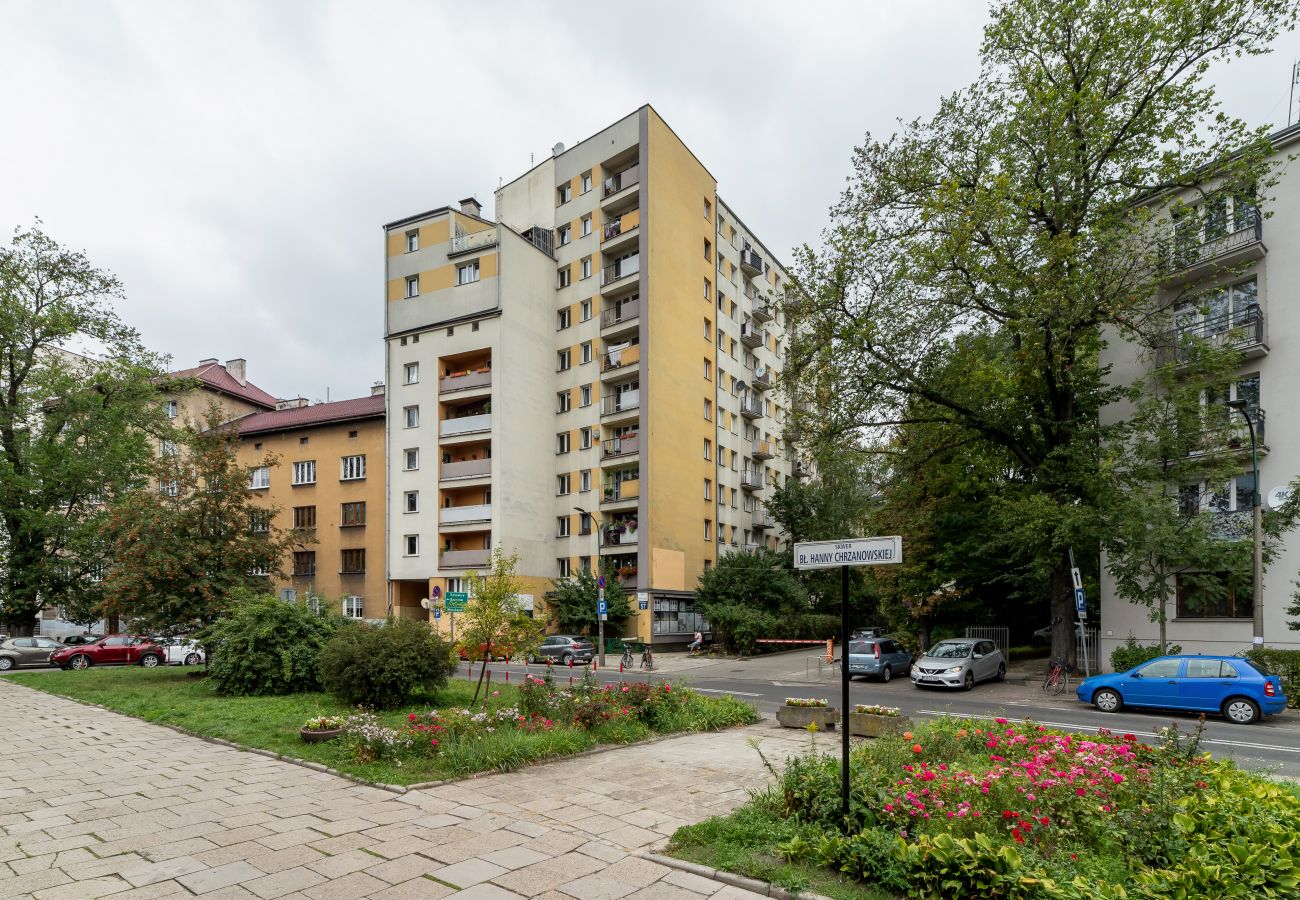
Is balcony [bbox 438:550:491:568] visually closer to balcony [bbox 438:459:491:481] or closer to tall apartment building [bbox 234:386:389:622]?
balcony [bbox 438:459:491:481]

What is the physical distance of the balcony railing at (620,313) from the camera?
134 feet

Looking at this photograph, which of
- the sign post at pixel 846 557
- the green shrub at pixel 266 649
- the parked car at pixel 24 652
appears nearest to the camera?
the sign post at pixel 846 557

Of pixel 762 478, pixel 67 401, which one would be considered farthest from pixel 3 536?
pixel 762 478

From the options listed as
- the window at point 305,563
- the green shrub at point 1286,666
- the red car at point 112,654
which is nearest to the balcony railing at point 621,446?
the window at point 305,563

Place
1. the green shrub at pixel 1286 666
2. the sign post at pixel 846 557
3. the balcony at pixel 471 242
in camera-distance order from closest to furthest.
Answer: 1. the sign post at pixel 846 557
2. the green shrub at pixel 1286 666
3. the balcony at pixel 471 242

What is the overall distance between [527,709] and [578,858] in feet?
20.1

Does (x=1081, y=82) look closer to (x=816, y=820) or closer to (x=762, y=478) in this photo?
(x=816, y=820)

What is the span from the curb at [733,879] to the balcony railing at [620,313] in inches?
1406

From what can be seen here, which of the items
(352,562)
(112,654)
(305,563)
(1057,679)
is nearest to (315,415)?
(305,563)

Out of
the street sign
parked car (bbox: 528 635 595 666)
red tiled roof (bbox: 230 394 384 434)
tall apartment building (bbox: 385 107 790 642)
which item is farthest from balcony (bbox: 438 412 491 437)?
the street sign

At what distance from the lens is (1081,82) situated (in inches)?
828

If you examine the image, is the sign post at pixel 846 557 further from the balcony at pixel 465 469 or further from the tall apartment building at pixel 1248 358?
the balcony at pixel 465 469

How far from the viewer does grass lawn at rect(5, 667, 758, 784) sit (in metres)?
9.55

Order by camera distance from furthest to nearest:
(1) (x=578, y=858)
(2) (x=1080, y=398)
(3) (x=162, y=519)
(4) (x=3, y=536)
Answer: (4) (x=3, y=536), (2) (x=1080, y=398), (3) (x=162, y=519), (1) (x=578, y=858)
